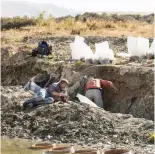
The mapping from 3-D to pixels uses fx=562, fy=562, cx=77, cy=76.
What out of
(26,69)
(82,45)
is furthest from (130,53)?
(26,69)

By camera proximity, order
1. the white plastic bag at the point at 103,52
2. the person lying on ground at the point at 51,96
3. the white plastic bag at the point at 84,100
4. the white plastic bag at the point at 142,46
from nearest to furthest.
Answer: the person lying on ground at the point at 51,96 → the white plastic bag at the point at 84,100 → the white plastic bag at the point at 103,52 → the white plastic bag at the point at 142,46

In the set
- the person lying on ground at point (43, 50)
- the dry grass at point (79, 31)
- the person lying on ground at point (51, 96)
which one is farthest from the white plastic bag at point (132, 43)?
the dry grass at point (79, 31)

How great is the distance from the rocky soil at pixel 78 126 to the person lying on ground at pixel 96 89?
1719 mm

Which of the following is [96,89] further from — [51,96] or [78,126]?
[78,126]

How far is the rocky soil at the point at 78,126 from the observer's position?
12328 millimetres

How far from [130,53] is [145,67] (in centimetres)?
220

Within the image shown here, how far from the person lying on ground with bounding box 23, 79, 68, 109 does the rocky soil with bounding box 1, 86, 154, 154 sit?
0.29 m

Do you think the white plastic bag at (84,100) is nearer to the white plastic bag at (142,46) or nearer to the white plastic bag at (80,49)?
the white plastic bag at (80,49)

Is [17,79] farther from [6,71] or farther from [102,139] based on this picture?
[102,139]

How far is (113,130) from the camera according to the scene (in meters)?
12.8

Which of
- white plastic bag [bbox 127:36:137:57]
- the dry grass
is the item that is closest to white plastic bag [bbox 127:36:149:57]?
white plastic bag [bbox 127:36:137:57]

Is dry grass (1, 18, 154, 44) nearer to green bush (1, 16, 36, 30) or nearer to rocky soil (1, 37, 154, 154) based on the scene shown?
green bush (1, 16, 36, 30)

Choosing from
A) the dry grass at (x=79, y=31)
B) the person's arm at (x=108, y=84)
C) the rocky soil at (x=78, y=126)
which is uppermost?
the dry grass at (x=79, y=31)

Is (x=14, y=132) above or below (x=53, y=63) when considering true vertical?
below
